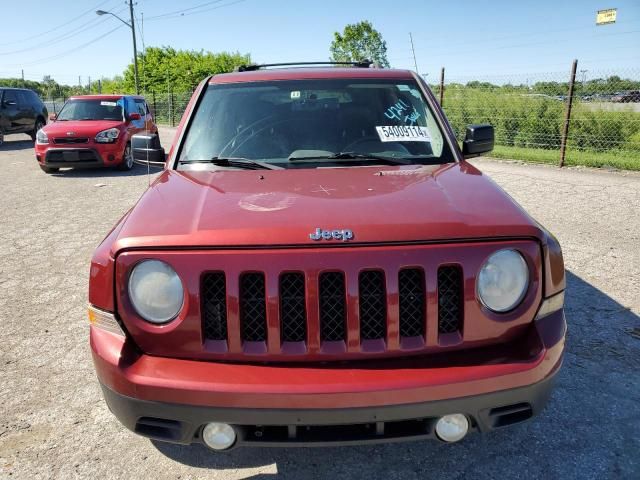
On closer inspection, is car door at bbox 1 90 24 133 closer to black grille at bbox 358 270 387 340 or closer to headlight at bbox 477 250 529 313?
black grille at bbox 358 270 387 340

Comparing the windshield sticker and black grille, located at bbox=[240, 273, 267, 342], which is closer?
black grille, located at bbox=[240, 273, 267, 342]

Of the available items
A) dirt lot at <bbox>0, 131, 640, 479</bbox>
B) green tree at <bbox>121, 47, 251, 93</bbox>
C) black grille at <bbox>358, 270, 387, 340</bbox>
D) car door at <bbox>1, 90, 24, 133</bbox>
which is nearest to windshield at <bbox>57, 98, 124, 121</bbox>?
dirt lot at <bbox>0, 131, 640, 479</bbox>

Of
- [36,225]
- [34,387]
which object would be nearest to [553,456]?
[34,387]

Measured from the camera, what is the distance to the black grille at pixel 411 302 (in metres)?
1.88

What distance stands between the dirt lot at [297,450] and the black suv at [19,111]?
1374 centimetres

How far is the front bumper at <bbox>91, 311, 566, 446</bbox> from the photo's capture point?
5.74ft

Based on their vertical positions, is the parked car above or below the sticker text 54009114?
below

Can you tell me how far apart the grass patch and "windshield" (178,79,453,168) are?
30.3 feet

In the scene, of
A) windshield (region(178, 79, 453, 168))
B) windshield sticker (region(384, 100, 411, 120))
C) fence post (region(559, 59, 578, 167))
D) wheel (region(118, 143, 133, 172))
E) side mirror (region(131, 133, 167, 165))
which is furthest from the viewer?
wheel (region(118, 143, 133, 172))

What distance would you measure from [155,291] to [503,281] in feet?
4.21

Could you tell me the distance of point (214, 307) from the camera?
6.23 ft

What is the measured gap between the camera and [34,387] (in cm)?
302

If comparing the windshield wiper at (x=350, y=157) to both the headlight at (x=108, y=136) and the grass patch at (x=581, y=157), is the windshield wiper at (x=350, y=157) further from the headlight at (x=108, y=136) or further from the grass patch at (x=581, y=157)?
the grass patch at (x=581, y=157)

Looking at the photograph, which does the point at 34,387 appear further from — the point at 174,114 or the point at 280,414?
the point at 174,114
